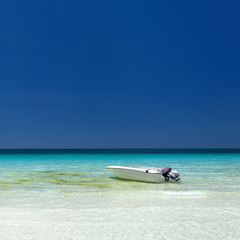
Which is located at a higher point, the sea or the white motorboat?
the white motorboat

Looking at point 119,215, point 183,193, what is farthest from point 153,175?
point 119,215

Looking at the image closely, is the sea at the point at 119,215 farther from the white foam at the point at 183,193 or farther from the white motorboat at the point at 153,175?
the white motorboat at the point at 153,175

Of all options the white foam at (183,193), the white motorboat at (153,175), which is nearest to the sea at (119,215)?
the white foam at (183,193)

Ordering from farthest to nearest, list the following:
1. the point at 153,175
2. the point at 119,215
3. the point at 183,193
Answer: the point at 153,175 < the point at 183,193 < the point at 119,215

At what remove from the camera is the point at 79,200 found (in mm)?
10227

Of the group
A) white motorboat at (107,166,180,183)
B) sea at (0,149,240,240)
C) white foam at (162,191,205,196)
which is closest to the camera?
sea at (0,149,240,240)

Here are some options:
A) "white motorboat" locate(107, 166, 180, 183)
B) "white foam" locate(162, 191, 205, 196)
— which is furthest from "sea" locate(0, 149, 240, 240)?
"white motorboat" locate(107, 166, 180, 183)

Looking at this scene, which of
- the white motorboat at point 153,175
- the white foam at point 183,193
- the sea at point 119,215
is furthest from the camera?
the white motorboat at point 153,175

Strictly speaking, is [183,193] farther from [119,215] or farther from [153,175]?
[119,215]

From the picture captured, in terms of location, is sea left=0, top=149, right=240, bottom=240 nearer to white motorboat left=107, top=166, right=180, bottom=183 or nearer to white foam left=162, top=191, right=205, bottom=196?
white foam left=162, top=191, right=205, bottom=196

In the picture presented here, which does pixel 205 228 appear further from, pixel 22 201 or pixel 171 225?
pixel 22 201

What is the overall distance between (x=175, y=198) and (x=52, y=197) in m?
4.76

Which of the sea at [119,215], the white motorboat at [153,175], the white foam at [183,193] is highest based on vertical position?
the white motorboat at [153,175]

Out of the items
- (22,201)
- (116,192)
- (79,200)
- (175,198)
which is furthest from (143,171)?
(22,201)
